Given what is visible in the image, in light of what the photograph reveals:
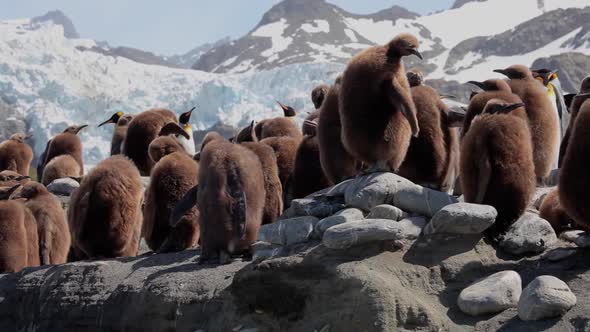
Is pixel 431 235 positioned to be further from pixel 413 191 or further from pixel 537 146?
pixel 537 146

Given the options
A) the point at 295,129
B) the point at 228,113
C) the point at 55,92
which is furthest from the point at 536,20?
the point at 295,129

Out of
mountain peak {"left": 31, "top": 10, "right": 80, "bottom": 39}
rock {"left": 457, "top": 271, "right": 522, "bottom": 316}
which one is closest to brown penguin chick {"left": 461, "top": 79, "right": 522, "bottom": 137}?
rock {"left": 457, "top": 271, "right": 522, "bottom": 316}

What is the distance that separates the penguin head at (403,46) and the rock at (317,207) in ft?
4.32

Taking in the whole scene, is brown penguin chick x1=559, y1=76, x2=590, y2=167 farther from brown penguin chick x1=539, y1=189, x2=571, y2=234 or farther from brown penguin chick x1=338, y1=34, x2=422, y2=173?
brown penguin chick x1=338, y1=34, x2=422, y2=173

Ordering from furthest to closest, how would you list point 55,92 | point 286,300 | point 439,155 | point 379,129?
1. point 55,92
2. point 439,155
3. point 379,129
4. point 286,300

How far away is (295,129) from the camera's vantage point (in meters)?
10.4

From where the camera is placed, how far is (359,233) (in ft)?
17.3

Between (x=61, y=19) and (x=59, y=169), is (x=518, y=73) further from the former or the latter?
(x=61, y=19)

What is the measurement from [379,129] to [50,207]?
13.2ft

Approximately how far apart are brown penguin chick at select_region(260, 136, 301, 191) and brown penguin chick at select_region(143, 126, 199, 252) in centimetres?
134

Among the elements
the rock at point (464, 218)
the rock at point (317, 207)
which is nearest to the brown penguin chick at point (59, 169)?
the rock at point (317, 207)

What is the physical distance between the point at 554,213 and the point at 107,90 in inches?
1600

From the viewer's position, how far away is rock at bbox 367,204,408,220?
5.61 m

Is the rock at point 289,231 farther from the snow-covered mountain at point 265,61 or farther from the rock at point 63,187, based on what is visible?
the snow-covered mountain at point 265,61
